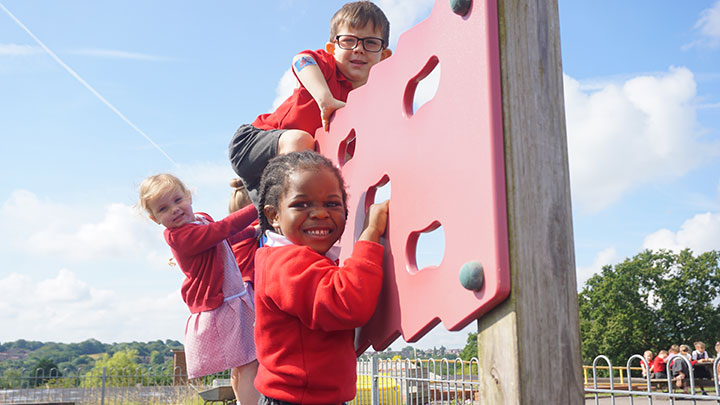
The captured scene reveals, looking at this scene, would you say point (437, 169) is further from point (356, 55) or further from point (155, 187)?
point (155, 187)

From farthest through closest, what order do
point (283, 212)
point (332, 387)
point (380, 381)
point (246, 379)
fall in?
1. point (380, 381)
2. point (246, 379)
3. point (283, 212)
4. point (332, 387)

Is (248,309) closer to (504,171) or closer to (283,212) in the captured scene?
(283,212)

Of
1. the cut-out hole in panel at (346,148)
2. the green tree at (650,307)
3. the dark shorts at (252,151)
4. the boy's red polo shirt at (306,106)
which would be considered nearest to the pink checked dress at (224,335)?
the dark shorts at (252,151)

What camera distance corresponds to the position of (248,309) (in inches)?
128

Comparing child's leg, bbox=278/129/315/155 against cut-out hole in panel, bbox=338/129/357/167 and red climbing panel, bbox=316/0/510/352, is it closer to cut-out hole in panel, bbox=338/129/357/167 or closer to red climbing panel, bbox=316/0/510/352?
cut-out hole in panel, bbox=338/129/357/167

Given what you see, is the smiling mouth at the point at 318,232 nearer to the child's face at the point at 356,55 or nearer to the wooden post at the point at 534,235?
the wooden post at the point at 534,235

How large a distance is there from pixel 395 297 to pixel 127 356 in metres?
46.8

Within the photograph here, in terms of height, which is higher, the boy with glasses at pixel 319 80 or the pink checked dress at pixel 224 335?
the boy with glasses at pixel 319 80

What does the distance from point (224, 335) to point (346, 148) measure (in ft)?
4.40

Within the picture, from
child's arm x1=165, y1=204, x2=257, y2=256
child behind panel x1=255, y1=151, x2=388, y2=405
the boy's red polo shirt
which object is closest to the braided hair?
child behind panel x1=255, y1=151, x2=388, y2=405

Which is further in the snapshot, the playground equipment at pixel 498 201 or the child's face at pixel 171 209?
the child's face at pixel 171 209

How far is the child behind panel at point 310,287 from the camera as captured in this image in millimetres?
1814

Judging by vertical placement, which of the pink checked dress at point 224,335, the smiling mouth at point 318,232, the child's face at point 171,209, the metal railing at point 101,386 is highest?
the child's face at point 171,209

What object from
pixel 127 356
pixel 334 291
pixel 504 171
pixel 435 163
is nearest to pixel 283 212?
pixel 334 291
